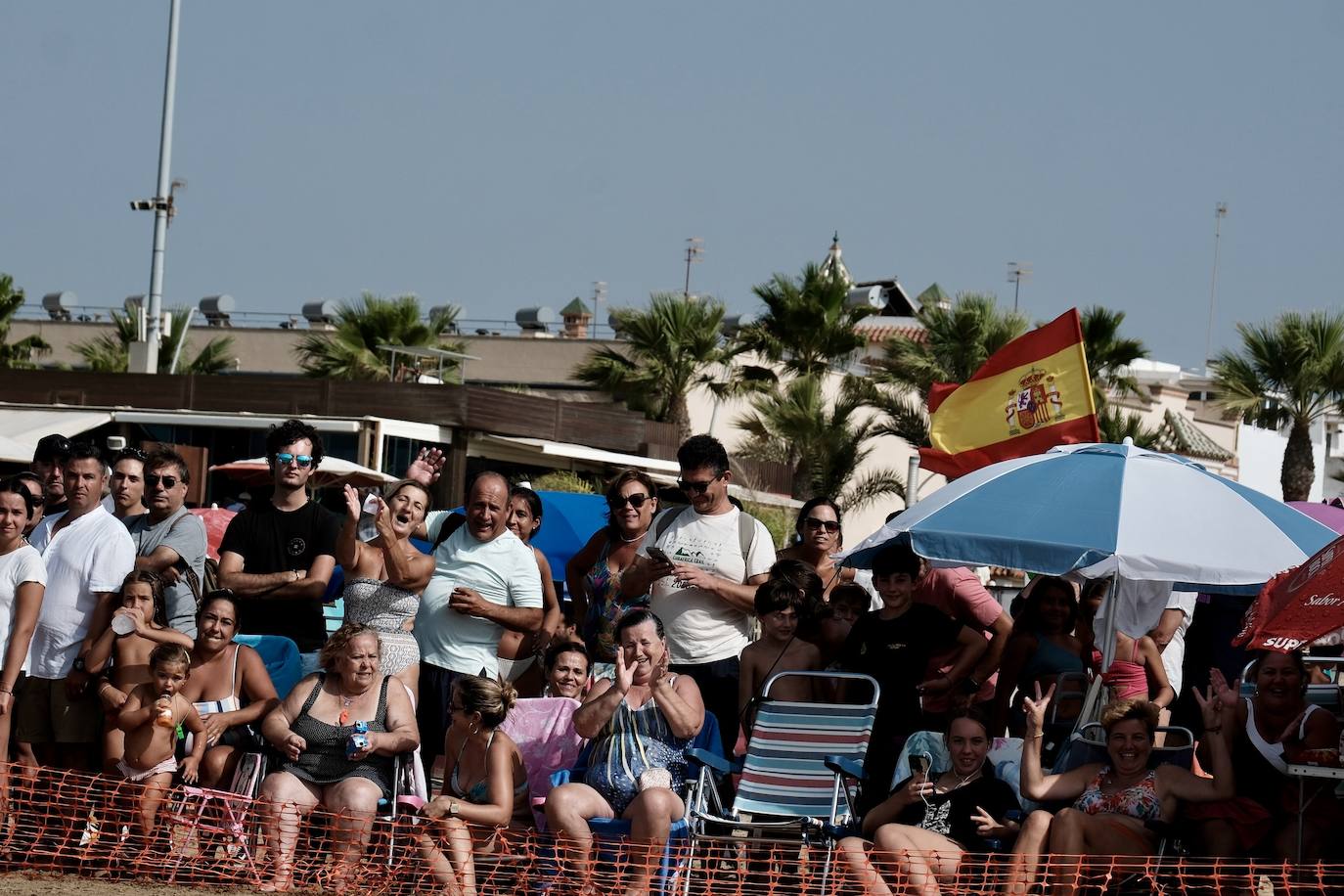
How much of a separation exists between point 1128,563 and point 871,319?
51.0 meters

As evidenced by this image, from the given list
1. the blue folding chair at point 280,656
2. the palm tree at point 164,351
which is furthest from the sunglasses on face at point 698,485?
the palm tree at point 164,351

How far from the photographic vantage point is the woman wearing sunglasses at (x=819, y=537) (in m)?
7.45

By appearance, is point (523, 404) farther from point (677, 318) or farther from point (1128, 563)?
point (1128, 563)

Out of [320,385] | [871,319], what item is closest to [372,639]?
[320,385]

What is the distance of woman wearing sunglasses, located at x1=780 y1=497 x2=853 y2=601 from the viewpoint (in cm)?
745

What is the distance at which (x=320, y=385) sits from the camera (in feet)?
80.6

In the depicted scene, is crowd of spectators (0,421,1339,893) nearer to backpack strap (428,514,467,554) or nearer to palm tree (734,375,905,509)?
backpack strap (428,514,467,554)

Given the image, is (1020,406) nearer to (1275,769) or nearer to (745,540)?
(745,540)

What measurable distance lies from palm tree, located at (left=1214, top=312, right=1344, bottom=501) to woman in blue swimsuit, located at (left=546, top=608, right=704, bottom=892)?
817 inches

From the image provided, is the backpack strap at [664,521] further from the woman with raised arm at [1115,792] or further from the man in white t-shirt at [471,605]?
the woman with raised arm at [1115,792]

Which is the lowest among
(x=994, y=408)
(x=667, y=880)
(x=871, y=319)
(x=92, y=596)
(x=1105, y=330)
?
(x=667, y=880)

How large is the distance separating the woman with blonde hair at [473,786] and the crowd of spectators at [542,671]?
1 cm

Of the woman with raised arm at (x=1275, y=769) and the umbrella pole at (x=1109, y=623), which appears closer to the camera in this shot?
the woman with raised arm at (x=1275, y=769)

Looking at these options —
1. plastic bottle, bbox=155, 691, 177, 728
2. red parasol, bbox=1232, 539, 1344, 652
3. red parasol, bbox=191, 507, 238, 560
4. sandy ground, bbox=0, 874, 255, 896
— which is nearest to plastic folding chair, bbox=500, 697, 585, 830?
sandy ground, bbox=0, 874, 255, 896
